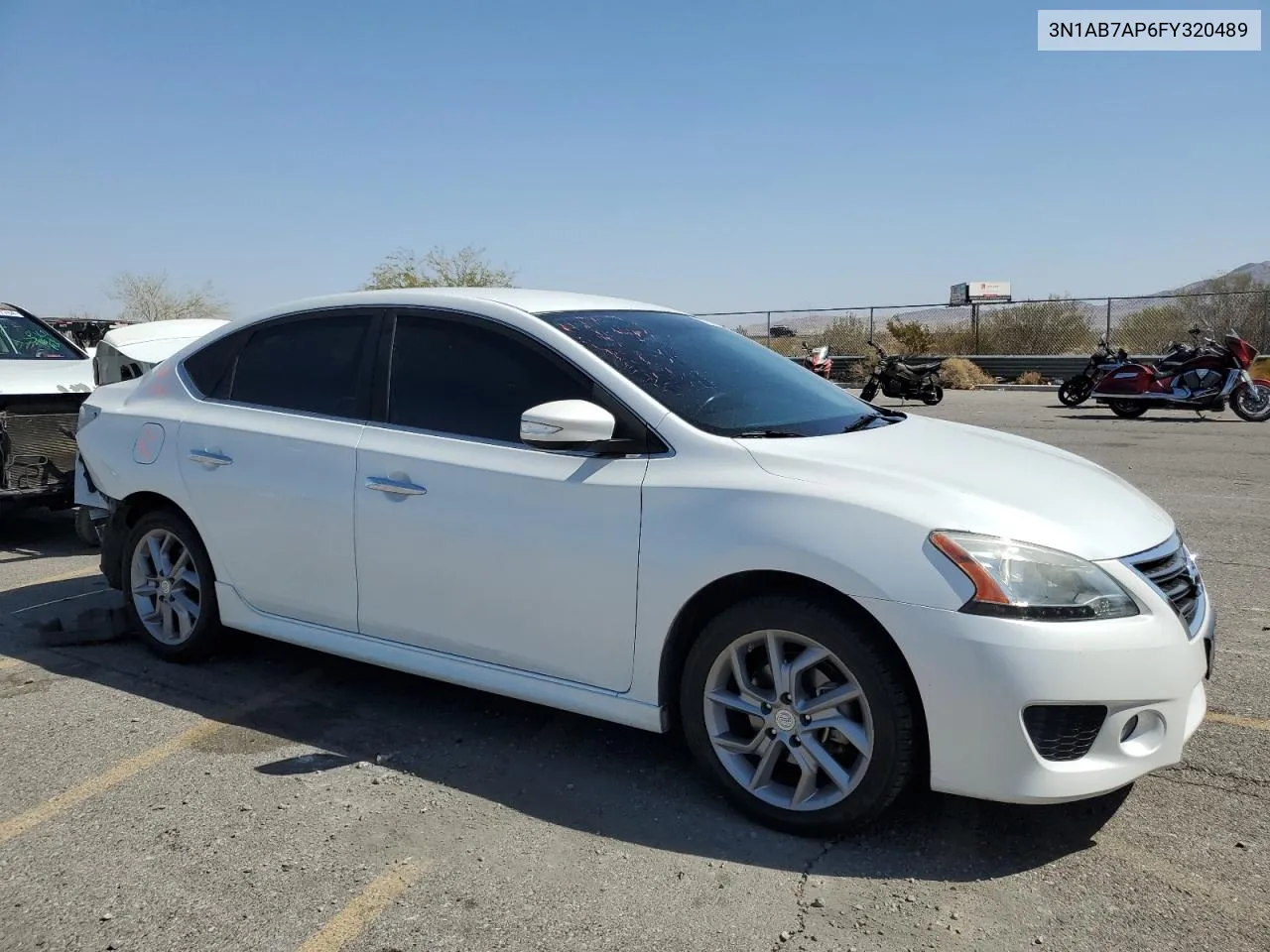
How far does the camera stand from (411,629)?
3924mm

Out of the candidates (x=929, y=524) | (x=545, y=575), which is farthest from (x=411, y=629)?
(x=929, y=524)

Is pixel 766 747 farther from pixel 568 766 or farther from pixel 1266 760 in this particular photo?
pixel 1266 760

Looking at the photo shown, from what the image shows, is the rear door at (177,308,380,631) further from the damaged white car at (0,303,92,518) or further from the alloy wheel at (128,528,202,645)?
the damaged white car at (0,303,92,518)

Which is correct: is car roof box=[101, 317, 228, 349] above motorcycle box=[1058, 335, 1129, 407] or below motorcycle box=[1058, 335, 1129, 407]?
above

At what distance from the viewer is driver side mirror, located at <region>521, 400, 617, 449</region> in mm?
3400

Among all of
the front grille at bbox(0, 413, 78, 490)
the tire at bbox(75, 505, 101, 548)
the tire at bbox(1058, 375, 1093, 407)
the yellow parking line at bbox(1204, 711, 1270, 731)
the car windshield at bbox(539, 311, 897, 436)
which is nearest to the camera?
the car windshield at bbox(539, 311, 897, 436)

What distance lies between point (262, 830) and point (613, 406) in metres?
1.79

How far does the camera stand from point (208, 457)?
453 cm

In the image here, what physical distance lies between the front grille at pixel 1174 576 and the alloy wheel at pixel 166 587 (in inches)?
152

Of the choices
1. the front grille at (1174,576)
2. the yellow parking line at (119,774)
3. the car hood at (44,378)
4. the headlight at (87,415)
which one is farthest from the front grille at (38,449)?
the front grille at (1174,576)

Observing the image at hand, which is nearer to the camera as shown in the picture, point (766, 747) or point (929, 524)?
point (929, 524)

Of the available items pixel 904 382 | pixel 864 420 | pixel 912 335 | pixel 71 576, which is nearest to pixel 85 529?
pixel 71 576

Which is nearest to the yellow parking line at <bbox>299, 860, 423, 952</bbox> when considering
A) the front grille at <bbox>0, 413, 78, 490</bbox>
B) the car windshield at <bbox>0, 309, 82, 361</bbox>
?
the front grille at <bbox>0, 413, 78, 490</bbox>

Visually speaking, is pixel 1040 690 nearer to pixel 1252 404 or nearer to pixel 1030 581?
pixel 1030 581
